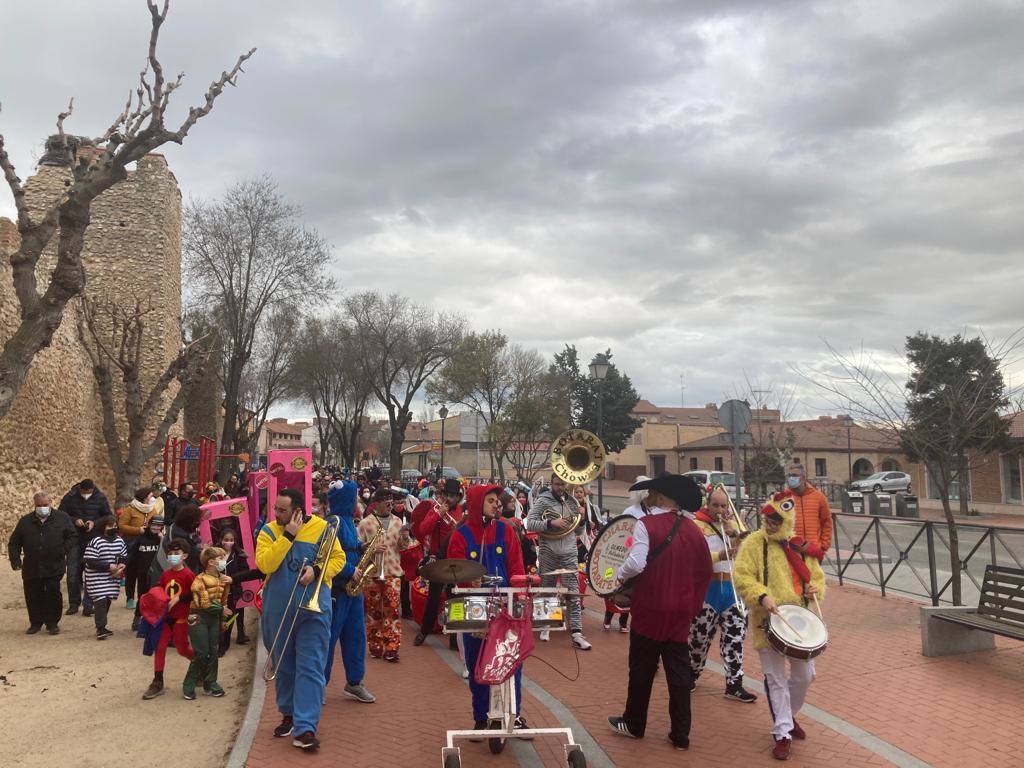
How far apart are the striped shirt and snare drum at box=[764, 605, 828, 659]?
7.52 metres

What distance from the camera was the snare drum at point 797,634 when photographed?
16.1ft

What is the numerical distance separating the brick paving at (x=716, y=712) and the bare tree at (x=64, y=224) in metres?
4.59

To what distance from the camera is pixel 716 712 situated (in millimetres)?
5973

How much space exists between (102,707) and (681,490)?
16.7 ft

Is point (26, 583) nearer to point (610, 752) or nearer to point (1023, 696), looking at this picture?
point (610, 752)

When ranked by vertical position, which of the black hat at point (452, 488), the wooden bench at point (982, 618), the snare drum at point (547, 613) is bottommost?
the wooden bench at point (982, 618)

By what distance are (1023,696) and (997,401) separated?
6147 mm

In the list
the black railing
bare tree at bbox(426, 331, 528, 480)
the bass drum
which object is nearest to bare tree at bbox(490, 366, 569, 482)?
bare tree at bbox(426, 331, 528, 480)

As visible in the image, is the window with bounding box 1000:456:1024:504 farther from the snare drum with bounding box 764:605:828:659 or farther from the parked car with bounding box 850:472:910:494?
the snare drum with bounding box 764:605:828:659

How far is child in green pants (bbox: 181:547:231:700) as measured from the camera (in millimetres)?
6391

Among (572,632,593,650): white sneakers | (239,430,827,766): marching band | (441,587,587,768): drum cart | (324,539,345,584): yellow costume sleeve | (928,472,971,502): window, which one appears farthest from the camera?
(928,472,971,502): window

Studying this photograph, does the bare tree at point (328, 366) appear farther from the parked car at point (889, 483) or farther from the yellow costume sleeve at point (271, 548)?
the yellow costume sleeve at point (271, 548)

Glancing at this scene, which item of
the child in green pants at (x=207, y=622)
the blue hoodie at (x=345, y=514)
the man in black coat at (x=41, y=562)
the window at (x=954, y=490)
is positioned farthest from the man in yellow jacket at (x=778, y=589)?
the window at (x=954, y=490)

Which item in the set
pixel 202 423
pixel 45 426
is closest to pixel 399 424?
pixel 202 423
